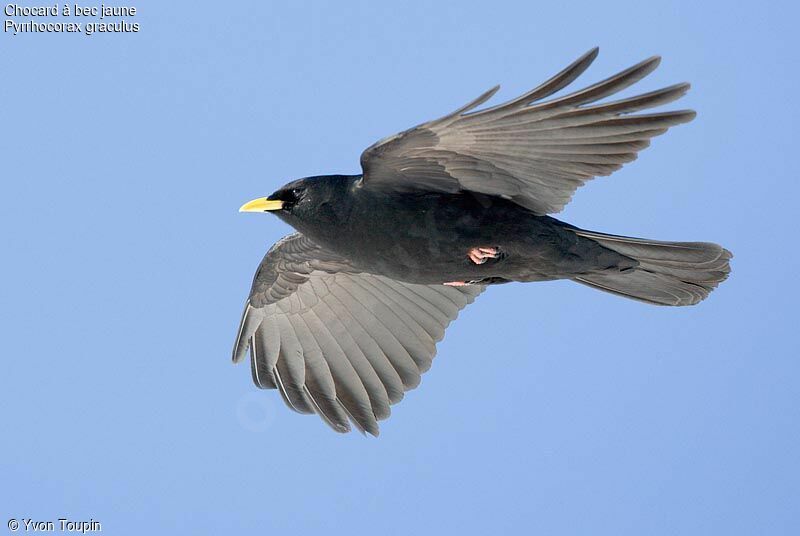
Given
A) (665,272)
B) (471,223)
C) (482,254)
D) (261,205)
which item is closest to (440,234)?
(471,223)

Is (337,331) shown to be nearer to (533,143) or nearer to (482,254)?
(482,254)

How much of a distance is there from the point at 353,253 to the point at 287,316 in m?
2.24

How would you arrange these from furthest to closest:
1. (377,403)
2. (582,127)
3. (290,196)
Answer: (377,403) < (290,196) < (582,127)

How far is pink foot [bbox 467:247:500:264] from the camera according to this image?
25.4 feet

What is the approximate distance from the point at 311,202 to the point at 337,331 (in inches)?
88.5

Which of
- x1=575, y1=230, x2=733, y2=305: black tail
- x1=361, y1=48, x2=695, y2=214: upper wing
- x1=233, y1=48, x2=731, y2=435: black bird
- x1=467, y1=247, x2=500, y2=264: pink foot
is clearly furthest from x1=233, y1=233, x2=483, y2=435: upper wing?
x1=361, y1=48, x2=695, y2=214: upper wing

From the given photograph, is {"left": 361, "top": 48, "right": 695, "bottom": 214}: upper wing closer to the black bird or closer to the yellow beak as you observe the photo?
the black bird

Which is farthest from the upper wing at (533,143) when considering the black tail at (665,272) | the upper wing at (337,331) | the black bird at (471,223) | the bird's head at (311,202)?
the upper wing at (337,331)

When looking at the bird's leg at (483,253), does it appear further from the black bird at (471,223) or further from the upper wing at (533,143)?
the upper wing at (533,143)

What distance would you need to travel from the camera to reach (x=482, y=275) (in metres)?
7.97

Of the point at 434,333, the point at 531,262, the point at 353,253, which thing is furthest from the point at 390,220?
the point at 434,333

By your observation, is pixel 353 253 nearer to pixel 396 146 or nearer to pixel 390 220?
pixel 390 220

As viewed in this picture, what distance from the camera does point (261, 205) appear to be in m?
8.19

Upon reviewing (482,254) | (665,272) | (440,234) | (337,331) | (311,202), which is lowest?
(665,272)
